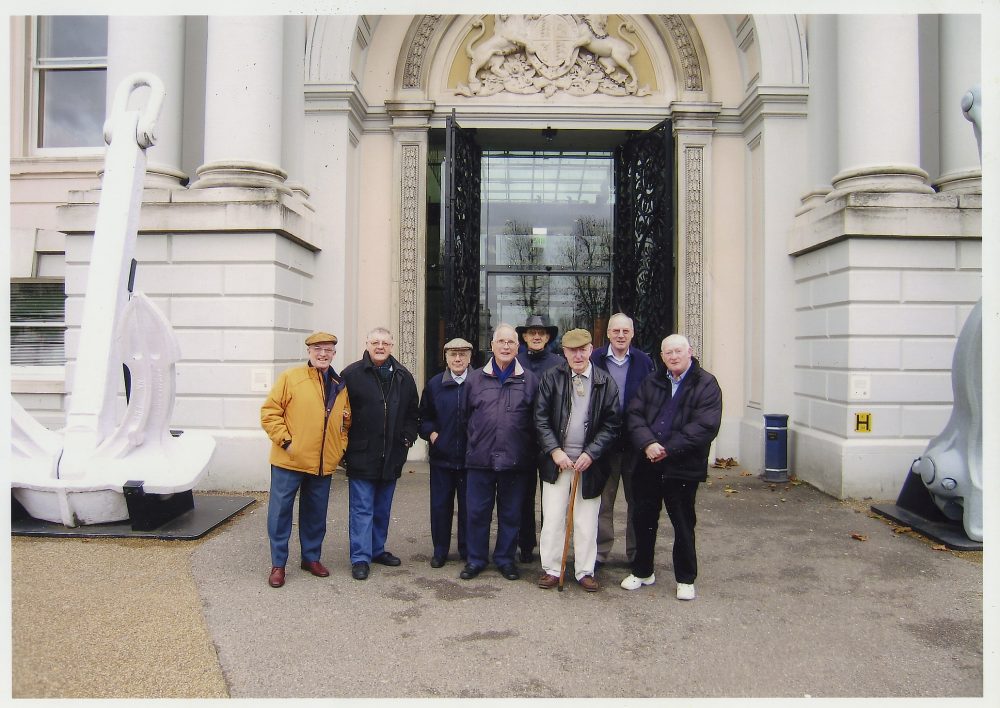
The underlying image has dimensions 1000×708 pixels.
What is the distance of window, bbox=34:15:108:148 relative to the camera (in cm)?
967

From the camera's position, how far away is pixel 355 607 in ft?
13.6

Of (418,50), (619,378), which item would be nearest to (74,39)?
(418,50)

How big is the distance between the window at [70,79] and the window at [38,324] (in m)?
2.14

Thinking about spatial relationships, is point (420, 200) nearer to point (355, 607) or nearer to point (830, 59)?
point (830, 59)

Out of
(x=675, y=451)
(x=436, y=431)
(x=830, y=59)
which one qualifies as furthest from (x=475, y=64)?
(x=675, y=451)

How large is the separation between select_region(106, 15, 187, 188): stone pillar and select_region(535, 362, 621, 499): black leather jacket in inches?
233

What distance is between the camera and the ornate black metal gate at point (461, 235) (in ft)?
28.7

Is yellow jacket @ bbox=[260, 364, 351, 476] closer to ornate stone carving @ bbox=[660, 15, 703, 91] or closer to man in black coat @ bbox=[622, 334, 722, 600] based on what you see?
man in black coat @ bbox=[622, 334, 722, 600]

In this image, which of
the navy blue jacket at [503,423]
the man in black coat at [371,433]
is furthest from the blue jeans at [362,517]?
the navy blue jacket at [503,423]

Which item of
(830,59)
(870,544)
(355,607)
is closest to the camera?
(355,607)

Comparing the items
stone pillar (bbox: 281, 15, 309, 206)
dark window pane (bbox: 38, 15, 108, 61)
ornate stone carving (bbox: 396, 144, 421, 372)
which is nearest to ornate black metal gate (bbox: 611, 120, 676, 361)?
ornate stone carving (bbox: 396, 144, 421, 372)

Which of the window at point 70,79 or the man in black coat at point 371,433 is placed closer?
the man in black coat at point 371,433

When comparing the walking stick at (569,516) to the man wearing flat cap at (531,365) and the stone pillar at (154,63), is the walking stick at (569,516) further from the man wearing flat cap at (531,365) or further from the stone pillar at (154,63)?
the stone pillar at (154,63)
